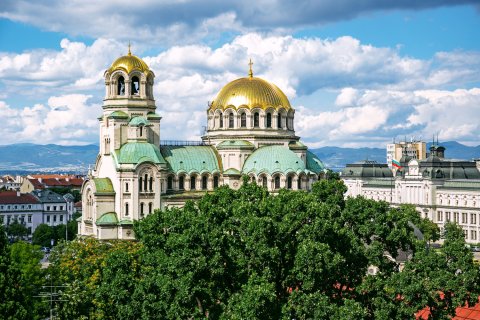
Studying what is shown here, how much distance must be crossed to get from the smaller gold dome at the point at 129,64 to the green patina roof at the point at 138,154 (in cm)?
805

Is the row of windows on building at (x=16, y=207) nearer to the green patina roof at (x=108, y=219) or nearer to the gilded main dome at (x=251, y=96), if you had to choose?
the gilded main dome at (x=251, y=96)

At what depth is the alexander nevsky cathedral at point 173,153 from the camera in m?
89.4

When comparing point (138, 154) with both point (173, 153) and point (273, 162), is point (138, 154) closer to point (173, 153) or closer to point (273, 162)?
point (173, 153)

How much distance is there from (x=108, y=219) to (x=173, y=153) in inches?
447

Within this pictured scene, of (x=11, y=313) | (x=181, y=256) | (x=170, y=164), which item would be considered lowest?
(x=11, y=313)

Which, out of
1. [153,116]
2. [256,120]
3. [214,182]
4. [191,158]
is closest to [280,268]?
[214,182]

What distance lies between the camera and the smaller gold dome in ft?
307

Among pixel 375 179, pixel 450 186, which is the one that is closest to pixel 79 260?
pixel 450 186

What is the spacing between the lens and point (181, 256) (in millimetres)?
46531

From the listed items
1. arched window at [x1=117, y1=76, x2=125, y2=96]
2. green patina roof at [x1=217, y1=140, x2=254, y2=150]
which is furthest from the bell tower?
green patina roof at [x1=217, y1=140, x2=254, y2=150]

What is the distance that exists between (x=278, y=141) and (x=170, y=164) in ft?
41.2

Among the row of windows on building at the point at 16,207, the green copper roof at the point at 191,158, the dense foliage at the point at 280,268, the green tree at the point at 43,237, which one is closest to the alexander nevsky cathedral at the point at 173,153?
the green copper roof at the point at 191,158

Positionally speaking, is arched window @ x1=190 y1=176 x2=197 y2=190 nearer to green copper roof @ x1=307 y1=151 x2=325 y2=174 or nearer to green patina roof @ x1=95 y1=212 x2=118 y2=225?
green patina roof @ x1=95 y1=212 x2=118 y2=225

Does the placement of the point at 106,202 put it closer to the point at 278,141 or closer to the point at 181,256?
the point at 278,141
